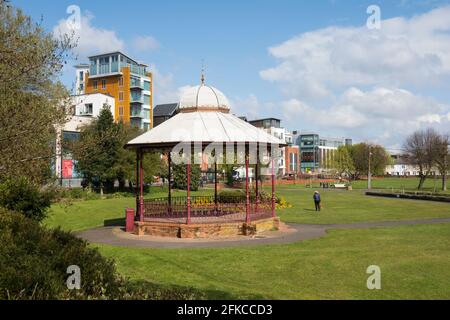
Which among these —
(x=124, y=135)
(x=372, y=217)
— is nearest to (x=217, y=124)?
(x=372, y=217)

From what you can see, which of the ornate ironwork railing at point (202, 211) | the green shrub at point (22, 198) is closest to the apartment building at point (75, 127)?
the green shrub at point (22, 198)

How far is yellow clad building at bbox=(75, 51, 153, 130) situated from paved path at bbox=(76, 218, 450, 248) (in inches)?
2490

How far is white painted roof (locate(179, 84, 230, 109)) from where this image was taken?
23906mm

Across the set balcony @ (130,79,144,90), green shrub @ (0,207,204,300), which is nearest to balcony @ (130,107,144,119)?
balcony @ (130,79,144,90)

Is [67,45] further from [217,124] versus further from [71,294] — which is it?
[217,124]

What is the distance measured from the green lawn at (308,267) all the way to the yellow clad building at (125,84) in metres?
69.4

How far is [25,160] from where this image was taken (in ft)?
36.9

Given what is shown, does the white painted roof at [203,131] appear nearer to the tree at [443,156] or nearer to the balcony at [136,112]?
the tree at [443,156]

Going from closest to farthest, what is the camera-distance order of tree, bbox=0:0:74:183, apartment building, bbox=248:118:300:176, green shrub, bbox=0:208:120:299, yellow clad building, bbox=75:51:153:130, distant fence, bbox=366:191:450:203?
green shrub, bbox=0:208:120:299 < tree, bbox=0:0:74:183 < distant fence, bbox=366:191:450:203 < yellow clad building, bbox=75:51:153:130 < apartment building, bbox=248:118:300:176

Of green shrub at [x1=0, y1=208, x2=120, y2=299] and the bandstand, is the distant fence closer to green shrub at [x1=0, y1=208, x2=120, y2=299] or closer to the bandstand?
the bandstand

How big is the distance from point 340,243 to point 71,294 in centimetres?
1377

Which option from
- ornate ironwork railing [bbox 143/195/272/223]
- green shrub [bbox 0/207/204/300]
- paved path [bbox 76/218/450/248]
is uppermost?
green shrub [bbox 0/207/204/300]

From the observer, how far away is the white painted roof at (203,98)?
2391 cm

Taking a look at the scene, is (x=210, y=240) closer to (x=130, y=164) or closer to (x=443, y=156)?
(x=130, y=164)
